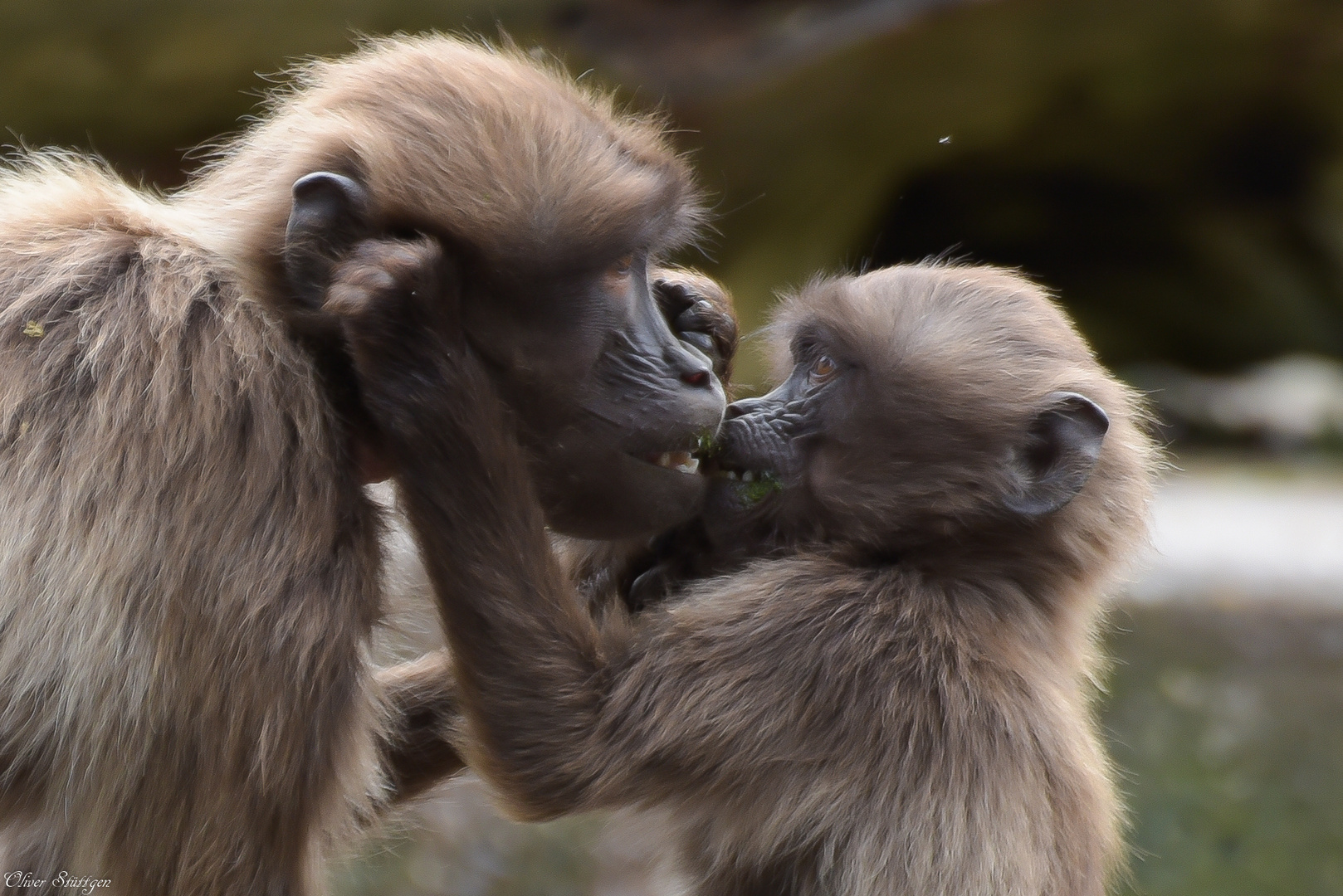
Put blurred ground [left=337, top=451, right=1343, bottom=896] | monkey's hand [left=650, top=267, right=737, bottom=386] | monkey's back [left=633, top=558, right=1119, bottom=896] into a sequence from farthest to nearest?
blurred ground [left=337, top=451, right=1343, bottom=896] < monkey's hand [left=650, top=267, right=737, bottom=386] < monkey's back [left=633, top=558, right=1119, bottom=896]

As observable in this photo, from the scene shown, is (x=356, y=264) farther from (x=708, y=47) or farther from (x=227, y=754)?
(x=708, y=47)

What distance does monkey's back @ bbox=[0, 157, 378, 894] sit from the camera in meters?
3.03

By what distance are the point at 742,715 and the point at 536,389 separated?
0.90 m

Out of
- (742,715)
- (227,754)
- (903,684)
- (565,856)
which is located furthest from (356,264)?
(565,856)

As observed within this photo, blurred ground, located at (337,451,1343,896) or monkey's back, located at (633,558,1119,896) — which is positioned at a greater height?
monkey's back, located at (633,558,1119,896)

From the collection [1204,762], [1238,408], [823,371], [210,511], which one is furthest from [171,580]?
[1238,408]

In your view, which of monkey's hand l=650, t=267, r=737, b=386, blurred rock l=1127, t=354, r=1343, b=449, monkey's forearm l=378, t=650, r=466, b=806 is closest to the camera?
monkey's hand l=650, t=267, r=737, b=386

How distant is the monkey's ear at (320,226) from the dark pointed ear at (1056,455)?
70.3 inches

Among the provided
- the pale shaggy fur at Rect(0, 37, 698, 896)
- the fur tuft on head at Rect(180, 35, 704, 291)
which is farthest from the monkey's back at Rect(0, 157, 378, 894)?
the fur tuft on head at Rect(180, 35, 704, 291)

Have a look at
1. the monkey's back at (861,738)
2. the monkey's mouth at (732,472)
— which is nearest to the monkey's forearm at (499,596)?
the monkey's back at (861,738)

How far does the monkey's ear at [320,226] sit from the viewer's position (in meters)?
3.19

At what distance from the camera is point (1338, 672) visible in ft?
24.7

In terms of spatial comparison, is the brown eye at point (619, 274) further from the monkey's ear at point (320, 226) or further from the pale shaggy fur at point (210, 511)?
the monkey's ear at point (320, 226)

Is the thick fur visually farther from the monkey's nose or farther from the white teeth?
the monkey's nose
